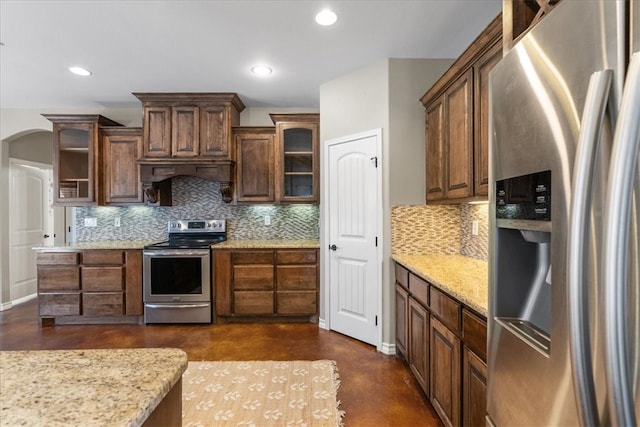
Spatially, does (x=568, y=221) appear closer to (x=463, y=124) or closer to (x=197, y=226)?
(x=463, y=124)

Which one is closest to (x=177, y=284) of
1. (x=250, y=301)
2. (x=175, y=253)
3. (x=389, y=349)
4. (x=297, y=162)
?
(x=175, y=253)

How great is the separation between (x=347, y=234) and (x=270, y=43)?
1837mm

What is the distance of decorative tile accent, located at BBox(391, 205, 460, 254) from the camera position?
2.81 meters

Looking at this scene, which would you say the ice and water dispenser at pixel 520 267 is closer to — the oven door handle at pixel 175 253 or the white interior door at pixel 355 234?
the white interior door at pixel 355 234

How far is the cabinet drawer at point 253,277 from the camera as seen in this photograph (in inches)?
140

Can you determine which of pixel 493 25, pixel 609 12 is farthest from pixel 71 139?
pixel 609 12

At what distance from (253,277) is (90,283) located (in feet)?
6.01

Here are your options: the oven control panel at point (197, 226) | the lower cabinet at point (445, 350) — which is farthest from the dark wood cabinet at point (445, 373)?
the oven control panel at point (197, 226)

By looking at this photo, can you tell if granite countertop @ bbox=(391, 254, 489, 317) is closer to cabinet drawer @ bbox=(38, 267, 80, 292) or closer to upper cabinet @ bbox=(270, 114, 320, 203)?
upper cabinet @ bbox=(270, 114, 320, 203)

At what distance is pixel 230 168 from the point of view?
12.2ft

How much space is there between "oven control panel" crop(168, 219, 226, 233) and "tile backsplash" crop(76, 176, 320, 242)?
77 mm

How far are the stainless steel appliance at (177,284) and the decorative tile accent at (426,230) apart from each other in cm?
209

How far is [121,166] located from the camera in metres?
3.85

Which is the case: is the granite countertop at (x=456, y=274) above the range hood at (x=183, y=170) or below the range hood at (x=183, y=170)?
below
